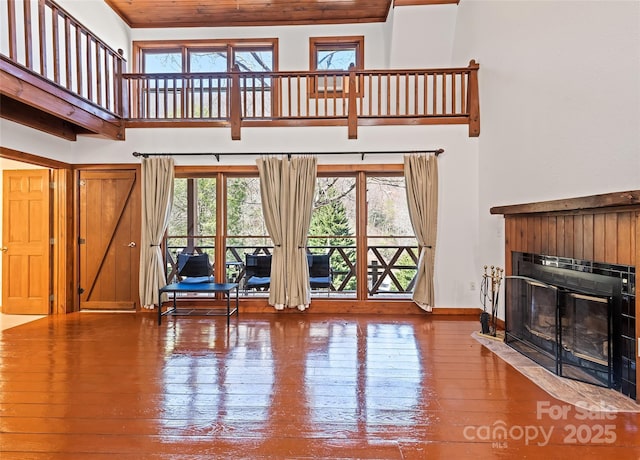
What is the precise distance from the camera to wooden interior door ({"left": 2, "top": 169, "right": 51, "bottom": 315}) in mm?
4793

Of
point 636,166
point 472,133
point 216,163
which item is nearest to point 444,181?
point 472,133

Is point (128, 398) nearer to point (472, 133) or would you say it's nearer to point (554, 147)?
point (554, 147)

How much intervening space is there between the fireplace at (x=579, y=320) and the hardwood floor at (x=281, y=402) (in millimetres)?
423

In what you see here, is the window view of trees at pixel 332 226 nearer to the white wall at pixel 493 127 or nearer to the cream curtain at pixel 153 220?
the cream curtain at pixel 153 220

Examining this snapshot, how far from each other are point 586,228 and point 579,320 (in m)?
0.74

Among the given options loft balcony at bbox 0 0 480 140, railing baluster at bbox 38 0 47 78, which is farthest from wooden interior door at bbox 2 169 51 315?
railing baluster at bbox 38 0 47 78

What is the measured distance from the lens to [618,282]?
2.44 m

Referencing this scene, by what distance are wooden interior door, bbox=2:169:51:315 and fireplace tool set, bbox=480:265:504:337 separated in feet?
19.0

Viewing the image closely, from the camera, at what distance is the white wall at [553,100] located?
2.37 meters

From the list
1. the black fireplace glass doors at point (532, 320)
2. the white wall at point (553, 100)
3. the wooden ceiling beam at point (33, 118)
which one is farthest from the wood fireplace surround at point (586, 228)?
the wooden ceiling beam at point (33, 118)

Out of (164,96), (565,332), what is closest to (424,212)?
(565,332)

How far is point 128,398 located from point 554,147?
411 centimetres

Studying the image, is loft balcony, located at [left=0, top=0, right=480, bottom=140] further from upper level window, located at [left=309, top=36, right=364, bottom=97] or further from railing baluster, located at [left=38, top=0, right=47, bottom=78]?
upper level window, located at [left=309, top=36, right=364, bottom=97]

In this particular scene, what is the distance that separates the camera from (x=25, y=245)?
4.79 meters
